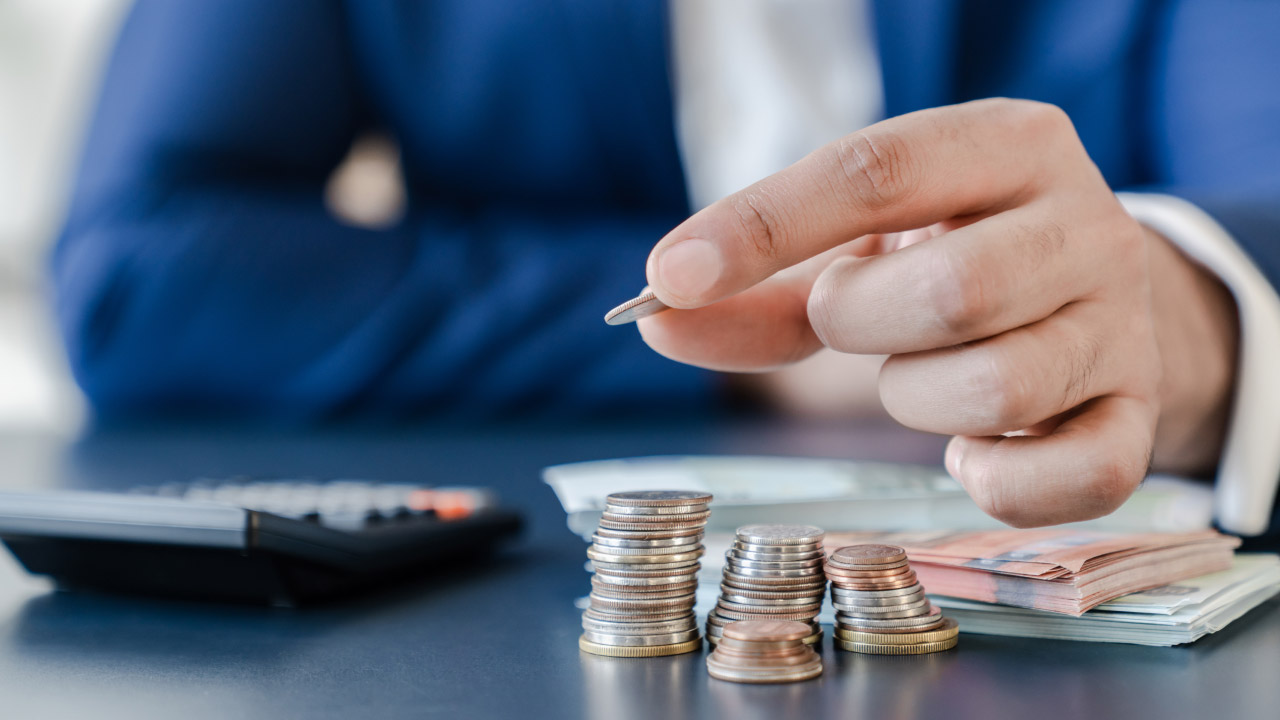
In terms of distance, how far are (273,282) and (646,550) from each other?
117 cm

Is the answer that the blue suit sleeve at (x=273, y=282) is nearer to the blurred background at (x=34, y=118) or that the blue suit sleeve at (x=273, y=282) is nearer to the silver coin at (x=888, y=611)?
the silver coin at (x=888, y=611)

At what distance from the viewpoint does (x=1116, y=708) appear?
33cm

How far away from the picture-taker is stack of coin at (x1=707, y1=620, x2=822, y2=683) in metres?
0.36

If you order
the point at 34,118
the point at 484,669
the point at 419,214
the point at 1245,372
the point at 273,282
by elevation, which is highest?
the point at 34,118

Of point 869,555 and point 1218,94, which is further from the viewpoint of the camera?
point 1218,94

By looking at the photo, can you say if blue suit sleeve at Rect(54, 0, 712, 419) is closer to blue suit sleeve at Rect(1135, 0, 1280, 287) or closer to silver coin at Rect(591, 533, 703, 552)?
blue suit sleeve at Rect(1135, 0, 1280, 287)

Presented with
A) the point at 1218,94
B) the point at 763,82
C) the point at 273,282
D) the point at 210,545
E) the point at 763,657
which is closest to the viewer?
the point at 763,657

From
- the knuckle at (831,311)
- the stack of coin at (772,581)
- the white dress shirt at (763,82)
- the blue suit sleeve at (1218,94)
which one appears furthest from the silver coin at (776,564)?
the white dress shirt at (763,82)

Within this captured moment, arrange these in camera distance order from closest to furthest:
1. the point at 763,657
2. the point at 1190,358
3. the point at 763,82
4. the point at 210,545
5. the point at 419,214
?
1. the point at 763,657
2. the point at 210,545
3. the point at 1190,358
4. the point at 763,82
5. the point at 419,214

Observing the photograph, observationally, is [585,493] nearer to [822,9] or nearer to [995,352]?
[995,352]

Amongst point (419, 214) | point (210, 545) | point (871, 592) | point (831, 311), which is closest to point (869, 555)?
point (871, 592)

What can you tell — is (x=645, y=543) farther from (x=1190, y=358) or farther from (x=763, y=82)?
(x=763, y=82)

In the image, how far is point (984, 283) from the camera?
18.2 inches

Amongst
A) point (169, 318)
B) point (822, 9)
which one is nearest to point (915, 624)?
point (169, 318)
